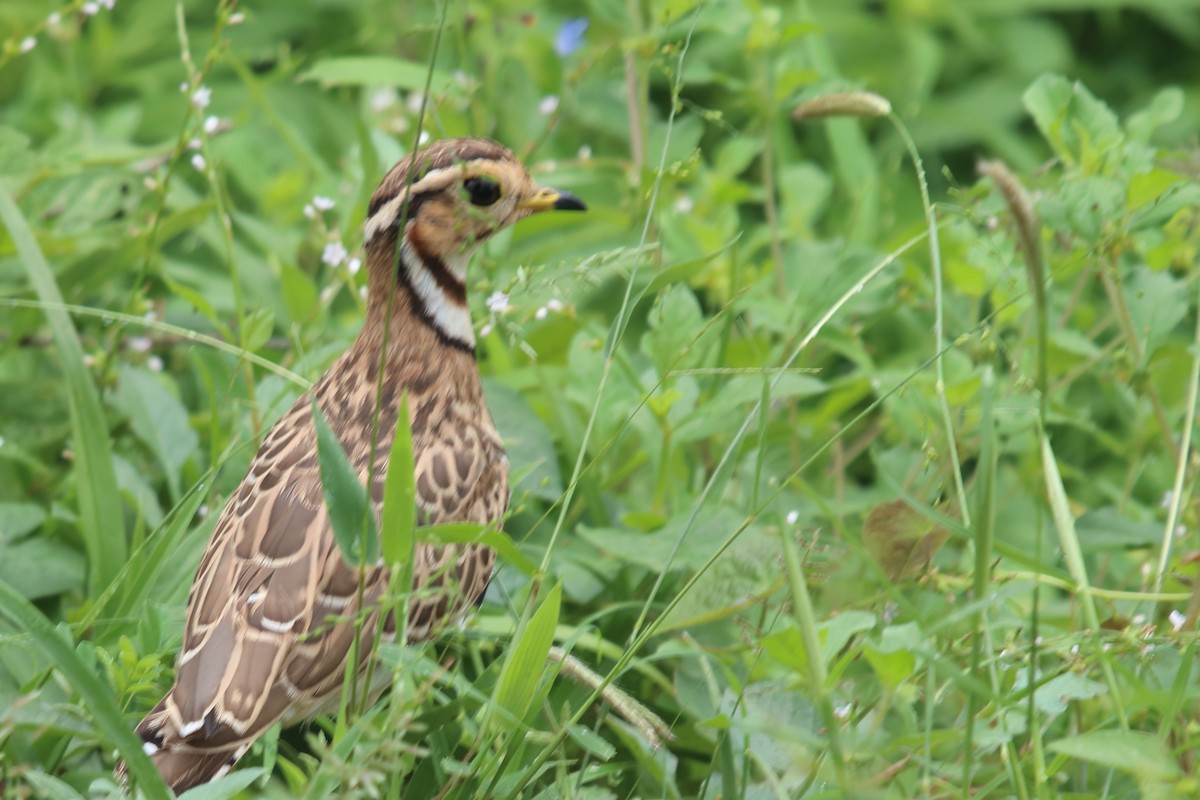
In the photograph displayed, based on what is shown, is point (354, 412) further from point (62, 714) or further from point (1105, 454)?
point (1105, 454)

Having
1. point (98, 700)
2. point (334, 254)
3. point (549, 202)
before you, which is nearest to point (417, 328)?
point (549, 202)

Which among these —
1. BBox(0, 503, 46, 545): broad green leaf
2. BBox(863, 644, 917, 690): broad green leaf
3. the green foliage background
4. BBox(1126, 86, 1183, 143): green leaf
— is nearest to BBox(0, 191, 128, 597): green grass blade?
the green foliage background

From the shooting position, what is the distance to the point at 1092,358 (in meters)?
3.64

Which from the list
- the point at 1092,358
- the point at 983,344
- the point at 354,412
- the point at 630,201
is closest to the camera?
the point at 354,412

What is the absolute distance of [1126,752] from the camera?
237cm

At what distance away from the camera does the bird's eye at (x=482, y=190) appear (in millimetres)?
3203

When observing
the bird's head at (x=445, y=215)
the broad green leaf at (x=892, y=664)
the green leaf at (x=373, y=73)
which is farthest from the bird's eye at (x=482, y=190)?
the broad green leaf at (x=892, y=664)

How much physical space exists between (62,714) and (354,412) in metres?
0.76

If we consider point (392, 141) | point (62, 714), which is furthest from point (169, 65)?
point (62, 714)

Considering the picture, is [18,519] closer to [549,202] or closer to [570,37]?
[549,202]

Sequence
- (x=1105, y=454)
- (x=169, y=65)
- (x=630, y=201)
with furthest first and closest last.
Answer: (x=169, y=65) → (x=1105, y=454) → (x=630, y=201)

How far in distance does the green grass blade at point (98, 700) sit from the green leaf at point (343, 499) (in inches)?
15.7

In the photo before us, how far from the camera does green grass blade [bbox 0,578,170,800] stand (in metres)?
2.39

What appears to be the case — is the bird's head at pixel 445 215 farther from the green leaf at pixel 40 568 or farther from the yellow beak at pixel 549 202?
the green leaf at pixel 40 568
